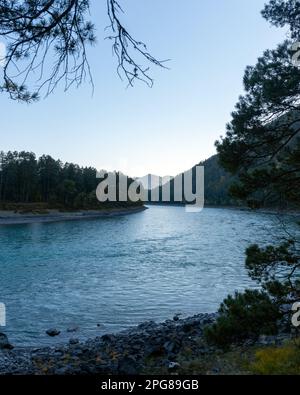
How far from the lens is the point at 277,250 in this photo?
31.0ft

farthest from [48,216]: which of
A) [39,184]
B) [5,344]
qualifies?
[5,344]

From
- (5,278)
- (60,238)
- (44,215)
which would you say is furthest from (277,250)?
(44,215)

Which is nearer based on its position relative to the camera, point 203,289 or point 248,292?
point 248,292

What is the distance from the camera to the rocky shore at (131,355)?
12.5 meters

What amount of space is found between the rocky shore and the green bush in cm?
272

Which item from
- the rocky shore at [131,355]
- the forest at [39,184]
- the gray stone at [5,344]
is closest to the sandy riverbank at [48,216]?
the forest at [39,184]

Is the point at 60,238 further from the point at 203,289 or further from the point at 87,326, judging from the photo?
the point at 87,326

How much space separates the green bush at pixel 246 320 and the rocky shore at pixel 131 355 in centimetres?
272

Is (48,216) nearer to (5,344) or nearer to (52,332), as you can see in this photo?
(52,332)

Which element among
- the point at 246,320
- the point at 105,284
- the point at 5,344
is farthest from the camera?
the point at 105,284

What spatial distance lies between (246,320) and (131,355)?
678cm

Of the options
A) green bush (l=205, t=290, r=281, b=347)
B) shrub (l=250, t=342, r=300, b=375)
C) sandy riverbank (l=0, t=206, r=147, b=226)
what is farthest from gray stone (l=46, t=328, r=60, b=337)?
sandy riverbank (l=0, t=206, r=147, b=226)

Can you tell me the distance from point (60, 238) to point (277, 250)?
4966 centimetres

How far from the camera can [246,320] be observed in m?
8.76
